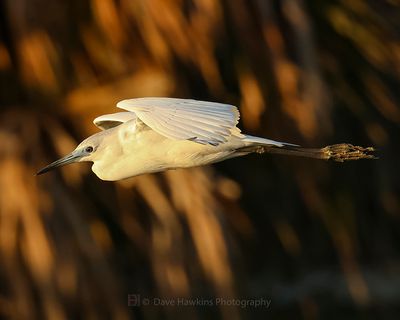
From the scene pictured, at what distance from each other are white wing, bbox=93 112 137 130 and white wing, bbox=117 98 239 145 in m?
0.25

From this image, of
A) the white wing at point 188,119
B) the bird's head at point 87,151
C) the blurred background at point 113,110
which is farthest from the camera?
the blurred background at point 113,110

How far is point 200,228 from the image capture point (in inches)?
239

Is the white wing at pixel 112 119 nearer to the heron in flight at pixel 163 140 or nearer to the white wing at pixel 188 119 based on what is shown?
the heron in flight at pixel 163 140

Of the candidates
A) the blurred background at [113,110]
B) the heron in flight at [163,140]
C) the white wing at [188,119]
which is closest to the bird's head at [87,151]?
the heron in flight at [163,140]

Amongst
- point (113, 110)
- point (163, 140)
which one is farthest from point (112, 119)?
point (113, 110)

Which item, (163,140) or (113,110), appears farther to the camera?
(113,110)

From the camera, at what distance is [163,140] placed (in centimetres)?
398

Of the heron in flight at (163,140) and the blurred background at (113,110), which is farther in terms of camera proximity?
the blurred background at (113,110)

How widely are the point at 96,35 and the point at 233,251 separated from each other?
1181mm

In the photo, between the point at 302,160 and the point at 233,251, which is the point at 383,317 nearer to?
the point at 302,160

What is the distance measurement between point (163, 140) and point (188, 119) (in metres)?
0.24

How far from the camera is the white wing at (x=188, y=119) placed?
3633 mm

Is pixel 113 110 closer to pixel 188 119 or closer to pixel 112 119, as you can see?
pixel 112 119

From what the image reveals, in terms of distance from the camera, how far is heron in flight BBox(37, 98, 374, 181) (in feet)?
12.2
